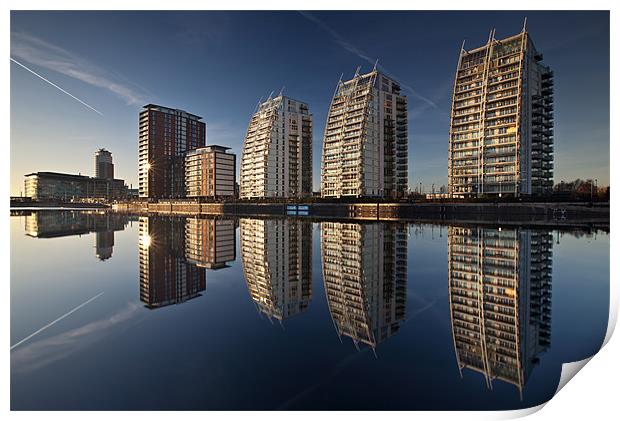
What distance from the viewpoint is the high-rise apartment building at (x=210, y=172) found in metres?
81.5

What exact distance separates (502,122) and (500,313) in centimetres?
4827

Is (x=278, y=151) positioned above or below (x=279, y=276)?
above

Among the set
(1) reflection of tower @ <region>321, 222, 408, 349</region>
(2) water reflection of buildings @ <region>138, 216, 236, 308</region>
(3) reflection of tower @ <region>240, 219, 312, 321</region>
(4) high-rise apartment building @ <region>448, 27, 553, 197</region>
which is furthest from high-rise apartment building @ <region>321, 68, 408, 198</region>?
(1) reflection of tower @ <region>321, 222, 408, 349</region>

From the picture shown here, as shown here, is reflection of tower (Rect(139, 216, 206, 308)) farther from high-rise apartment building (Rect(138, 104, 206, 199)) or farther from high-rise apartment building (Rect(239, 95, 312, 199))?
high-rise apartment building (Rect(138, 104, 206, 199))

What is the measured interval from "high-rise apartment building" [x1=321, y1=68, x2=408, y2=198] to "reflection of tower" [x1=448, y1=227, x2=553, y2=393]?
46490 millimetres

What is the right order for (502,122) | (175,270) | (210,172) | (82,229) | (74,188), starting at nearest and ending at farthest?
(175,270), (82,229), (502,122), (74,188), (210,172)

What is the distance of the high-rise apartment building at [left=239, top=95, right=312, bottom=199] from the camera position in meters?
68.2

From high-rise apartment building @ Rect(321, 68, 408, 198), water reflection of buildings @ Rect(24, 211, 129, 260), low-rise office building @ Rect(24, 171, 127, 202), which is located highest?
high-rise apartment building @ Rect(321, 68, 408, 198)

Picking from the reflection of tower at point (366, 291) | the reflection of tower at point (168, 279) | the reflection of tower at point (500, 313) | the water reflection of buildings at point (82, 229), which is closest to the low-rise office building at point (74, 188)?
the water reflection of buildings at point (82, 229)

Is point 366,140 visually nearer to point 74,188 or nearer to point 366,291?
point 366,291

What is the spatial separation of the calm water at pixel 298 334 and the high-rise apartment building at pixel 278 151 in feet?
196

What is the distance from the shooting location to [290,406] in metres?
3.49

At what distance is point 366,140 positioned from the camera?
56.0 metres

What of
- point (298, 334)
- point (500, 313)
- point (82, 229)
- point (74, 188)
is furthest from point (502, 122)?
point (74, 188)
